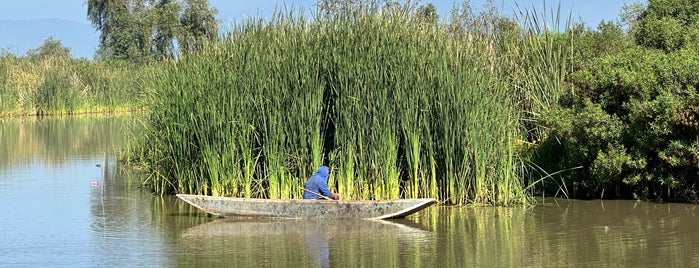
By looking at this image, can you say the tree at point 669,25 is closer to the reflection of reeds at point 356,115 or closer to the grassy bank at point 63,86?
the reflection of reeds at point 356,115

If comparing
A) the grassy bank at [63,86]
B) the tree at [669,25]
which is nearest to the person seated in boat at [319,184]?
the tree at [669,25]

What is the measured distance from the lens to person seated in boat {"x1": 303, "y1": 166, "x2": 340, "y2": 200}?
15.0 meters

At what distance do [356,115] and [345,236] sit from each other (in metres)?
2.56

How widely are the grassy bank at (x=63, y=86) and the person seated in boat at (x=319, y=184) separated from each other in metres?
27.8

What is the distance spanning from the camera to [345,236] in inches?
544

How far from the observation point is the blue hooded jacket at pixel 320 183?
15008 millimetres

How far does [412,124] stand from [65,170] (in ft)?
38.7

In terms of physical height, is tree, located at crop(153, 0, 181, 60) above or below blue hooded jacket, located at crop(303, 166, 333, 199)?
above

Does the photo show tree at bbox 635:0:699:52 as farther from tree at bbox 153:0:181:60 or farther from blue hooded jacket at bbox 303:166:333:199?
tree at bbox 153:0:181:60

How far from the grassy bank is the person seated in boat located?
91.4 feet

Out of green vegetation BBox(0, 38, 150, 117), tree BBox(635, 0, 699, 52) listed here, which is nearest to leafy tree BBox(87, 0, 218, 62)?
green vegetation BBox(0, 38, 150, 117)

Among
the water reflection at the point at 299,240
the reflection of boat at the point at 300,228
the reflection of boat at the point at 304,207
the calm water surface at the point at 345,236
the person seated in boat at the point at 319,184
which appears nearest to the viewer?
the calm water surface at the point at 345,236

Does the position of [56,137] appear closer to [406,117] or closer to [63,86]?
[63,86]

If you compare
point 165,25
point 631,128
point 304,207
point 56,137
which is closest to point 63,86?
point 56,137
